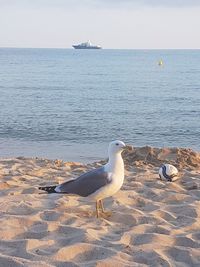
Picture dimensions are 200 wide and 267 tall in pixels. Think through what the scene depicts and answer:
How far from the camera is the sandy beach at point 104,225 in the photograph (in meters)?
4.29

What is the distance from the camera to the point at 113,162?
5688mm

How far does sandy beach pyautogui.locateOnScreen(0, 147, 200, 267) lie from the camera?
169 inches

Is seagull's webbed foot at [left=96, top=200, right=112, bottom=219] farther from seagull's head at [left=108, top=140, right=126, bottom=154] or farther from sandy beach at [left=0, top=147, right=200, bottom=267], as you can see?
seagull's head at [left=108, top=140, right=126, bottom=154]

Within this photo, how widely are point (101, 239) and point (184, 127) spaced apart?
14.5 metres

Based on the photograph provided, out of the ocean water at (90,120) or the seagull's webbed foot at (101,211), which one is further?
the ocean water at (90,120)

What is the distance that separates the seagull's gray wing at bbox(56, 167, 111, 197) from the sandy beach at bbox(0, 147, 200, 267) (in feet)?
0.83

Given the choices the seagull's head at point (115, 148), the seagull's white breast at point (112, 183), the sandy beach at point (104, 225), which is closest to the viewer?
the sandy beach at point (104, 225)

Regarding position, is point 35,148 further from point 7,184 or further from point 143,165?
point 7,184


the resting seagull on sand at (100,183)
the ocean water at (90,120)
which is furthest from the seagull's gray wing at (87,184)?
the ocean water at (90,120)

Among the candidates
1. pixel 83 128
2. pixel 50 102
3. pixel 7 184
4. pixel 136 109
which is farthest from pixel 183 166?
pixel 50 102

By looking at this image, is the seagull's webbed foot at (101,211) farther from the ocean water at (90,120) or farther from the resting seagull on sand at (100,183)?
the ocean water at (90,120)

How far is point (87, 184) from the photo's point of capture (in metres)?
5.63

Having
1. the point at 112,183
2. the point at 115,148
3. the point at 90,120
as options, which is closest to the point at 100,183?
the point at 112,183

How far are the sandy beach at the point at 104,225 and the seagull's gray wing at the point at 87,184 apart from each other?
254mm
